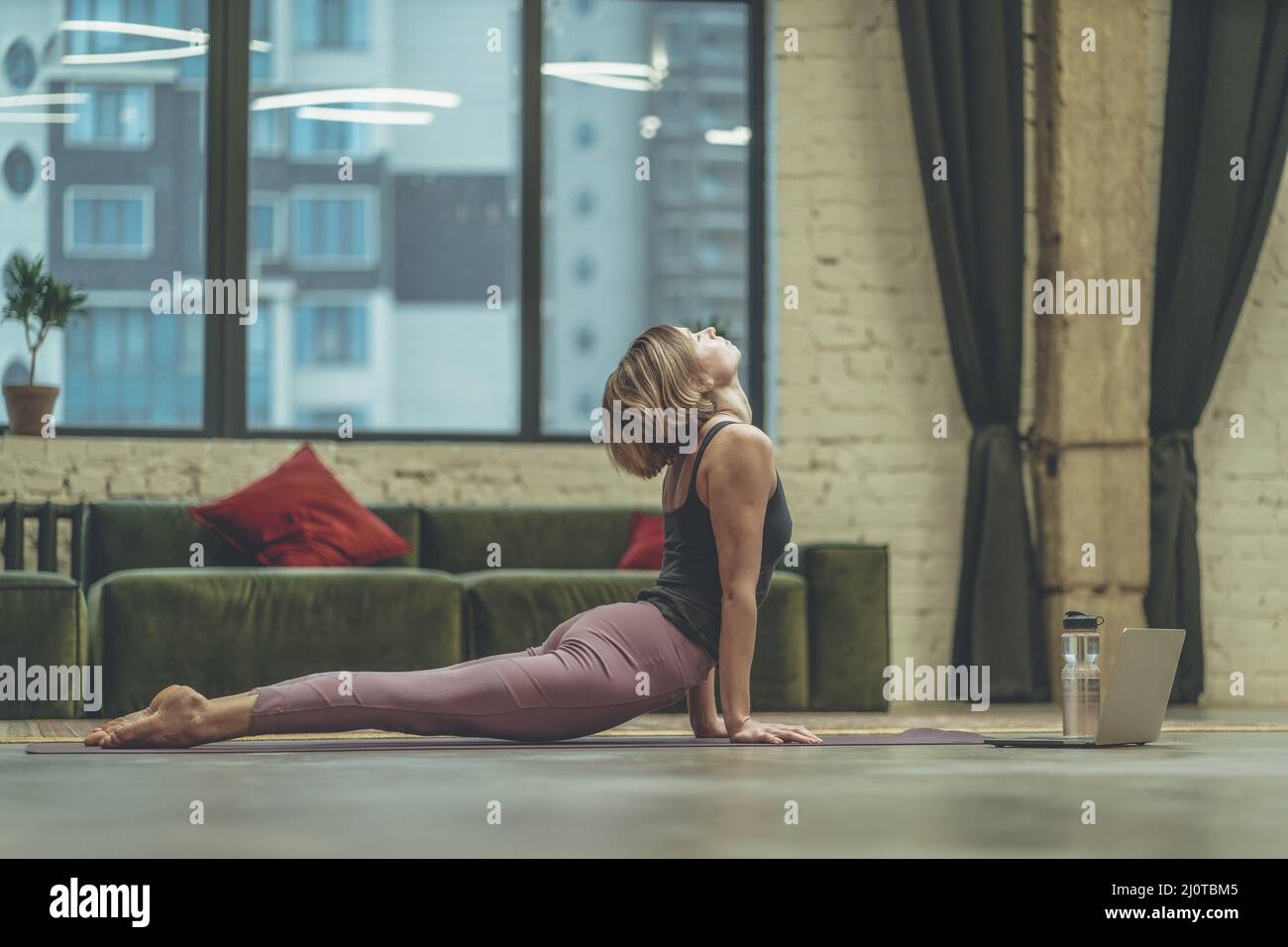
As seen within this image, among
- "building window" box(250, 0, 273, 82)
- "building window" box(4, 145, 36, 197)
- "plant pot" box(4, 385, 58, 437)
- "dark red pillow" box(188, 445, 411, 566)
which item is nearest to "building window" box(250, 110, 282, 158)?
"building window" box(250, 0, 273, 82)

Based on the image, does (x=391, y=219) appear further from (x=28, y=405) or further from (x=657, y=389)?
(x=657, y=389)

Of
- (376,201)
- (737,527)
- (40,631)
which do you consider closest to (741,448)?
(737,527)

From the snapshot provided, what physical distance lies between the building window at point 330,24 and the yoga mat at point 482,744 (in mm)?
3479

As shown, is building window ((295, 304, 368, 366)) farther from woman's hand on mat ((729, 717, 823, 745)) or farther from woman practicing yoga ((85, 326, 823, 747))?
woman's hand on mat ((729, 717, 823, 745))

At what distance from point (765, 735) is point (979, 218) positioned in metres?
3.35

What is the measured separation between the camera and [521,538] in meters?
5.43

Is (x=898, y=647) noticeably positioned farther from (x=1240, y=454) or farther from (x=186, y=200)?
(x=186, y=200)

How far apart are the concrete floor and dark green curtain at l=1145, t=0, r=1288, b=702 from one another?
273 cm

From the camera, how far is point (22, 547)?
17.3 feet

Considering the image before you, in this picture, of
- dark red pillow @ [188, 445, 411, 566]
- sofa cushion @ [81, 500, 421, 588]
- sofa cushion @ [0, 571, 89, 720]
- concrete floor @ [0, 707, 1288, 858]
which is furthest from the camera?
sofa cushion @ [81, 500, 421, 588]

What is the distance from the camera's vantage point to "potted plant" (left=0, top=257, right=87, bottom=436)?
5.47m

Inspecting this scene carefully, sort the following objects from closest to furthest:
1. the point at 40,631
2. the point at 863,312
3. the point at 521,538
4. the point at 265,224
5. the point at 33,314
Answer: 1. the point at 40,631
2. the point at 521,538
3. the point at 33,314
4. the point at 265,224
5. the point at 863,312
